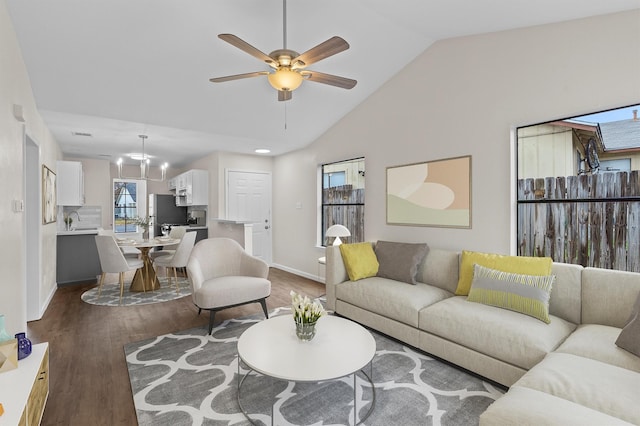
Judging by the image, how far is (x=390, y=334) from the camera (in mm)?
2914

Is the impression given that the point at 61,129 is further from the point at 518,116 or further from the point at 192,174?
the point at 518,116

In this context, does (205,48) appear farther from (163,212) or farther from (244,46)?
(163,212)

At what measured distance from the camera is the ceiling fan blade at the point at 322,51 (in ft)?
6.48

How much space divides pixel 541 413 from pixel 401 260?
2.11 meters

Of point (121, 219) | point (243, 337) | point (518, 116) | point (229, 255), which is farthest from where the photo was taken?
point (121, 219)

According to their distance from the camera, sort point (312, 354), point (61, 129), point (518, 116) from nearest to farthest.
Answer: point (312, 354)
point (518, 116)
point (61, 129)

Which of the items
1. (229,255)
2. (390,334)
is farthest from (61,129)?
(390,334)

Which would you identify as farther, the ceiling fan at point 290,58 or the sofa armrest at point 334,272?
the sofa armrest at point 334,272

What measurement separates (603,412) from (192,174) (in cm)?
673

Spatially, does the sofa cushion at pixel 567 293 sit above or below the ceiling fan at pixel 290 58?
below

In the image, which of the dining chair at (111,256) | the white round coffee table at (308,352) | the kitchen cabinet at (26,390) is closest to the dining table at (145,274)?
the dining chair at (111,256)

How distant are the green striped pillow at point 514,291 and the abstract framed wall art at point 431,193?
810mm

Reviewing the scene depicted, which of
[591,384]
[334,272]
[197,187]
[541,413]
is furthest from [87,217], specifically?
[591,384]

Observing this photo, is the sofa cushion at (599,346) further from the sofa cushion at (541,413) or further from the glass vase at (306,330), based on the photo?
the glass vase at (306,330)
